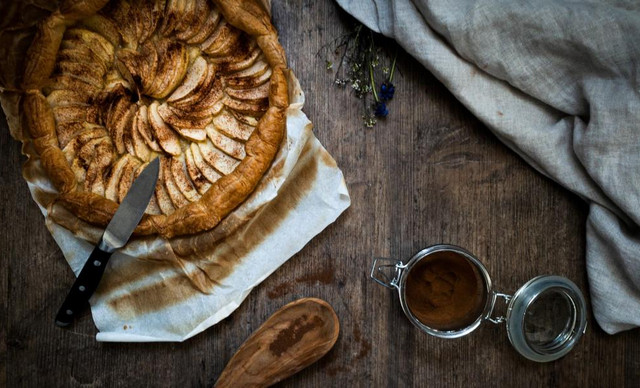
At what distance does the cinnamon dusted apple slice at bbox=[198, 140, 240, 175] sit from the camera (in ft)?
8.21

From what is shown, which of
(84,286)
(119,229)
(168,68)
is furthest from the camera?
(168,68)

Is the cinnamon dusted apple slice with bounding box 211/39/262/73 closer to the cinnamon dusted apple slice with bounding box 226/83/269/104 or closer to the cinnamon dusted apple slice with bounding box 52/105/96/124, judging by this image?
the cinnamon dusted apple slice with bounding box 226/83/269/104

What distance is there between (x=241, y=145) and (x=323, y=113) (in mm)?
429

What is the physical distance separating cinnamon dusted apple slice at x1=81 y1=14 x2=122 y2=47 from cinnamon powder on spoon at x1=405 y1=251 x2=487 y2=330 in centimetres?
180

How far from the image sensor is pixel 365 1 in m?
2.51

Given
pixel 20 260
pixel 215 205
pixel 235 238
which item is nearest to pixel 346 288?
pixel 235 238

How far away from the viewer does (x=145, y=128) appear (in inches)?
99.7

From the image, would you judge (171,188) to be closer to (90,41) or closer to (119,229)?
(119,229)

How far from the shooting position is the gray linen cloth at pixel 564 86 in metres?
2.30

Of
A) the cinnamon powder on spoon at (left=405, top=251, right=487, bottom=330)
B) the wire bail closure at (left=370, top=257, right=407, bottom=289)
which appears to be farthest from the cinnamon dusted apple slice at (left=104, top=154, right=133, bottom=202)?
the cinnamon powder on spoon at (left=405, top=251, right=487, bottom=330)

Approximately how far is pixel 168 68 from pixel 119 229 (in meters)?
0.80

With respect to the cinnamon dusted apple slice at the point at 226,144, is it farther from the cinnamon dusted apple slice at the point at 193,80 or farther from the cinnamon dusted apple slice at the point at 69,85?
the cinnamon dusted apple slice at the point at 69,85

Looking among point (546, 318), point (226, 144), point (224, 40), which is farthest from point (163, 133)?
point (546, 318)

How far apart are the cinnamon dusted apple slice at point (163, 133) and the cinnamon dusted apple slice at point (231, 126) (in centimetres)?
21
